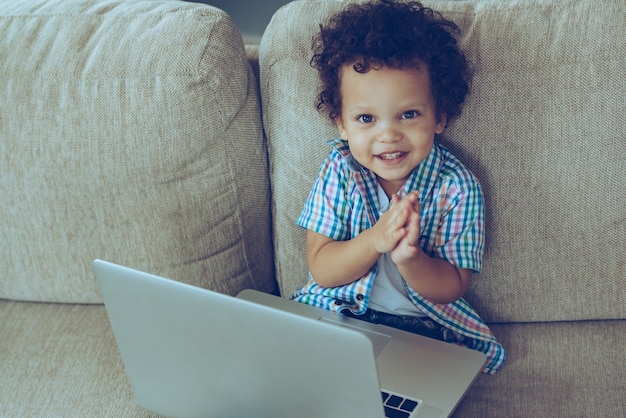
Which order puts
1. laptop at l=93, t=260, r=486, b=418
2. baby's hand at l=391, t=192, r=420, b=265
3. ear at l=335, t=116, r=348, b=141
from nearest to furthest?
laptop at l=93, t=260, r=486, b=418 < baby's hand at l=391, t=192, r=420, b=265 < ear at l=335, t=116, r=348, b=141

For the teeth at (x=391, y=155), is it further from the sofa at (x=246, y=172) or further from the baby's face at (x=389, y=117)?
the sofa at (x=246, y=172)

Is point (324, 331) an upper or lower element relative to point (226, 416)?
upper

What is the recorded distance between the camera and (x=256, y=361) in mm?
1026

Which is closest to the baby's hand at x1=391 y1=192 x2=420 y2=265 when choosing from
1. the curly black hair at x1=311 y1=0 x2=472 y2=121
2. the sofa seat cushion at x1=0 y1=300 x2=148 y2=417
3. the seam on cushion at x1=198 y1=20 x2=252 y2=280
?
the curly black hair at x1=311 y1=0 x2=472 y2=121

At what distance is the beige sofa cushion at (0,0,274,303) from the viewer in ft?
4.87

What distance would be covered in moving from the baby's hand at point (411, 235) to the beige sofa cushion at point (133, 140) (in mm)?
461

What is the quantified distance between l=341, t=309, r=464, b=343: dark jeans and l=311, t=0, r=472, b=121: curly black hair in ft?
1.25

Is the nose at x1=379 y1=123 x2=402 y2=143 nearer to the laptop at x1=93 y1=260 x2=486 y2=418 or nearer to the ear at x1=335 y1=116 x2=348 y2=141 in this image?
the ear at x1=335 y1=116 x2=348 y2=141

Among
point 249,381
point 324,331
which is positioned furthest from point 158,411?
point 324,331

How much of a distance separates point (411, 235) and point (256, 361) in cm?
32

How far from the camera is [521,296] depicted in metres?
1.48

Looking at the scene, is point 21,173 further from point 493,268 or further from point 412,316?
point 493,268

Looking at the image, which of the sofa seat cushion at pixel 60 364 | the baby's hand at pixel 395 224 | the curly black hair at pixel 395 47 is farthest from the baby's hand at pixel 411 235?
the sofa seat cushion at pixel 60 364

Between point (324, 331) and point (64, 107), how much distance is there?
2.77 ft
